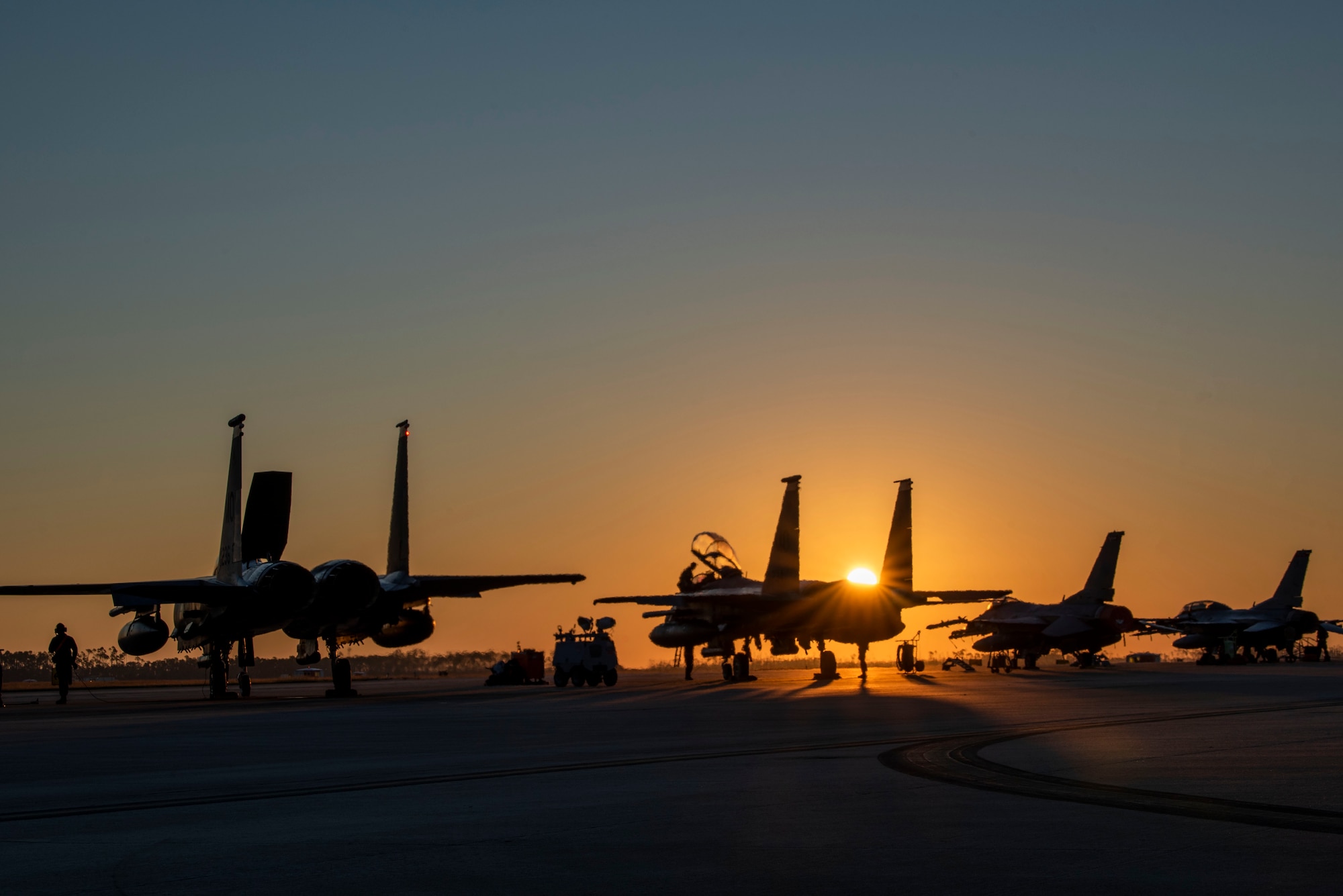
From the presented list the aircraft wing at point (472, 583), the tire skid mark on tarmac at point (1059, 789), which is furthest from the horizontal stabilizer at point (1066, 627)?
the tire skid mark on tarmac at point (1059, 789)

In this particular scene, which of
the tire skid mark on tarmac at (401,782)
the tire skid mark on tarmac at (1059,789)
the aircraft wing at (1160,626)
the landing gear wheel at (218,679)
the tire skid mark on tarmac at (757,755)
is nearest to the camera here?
the tire skid mark on tarmac at (1059,789)

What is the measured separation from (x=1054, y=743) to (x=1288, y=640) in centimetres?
6156

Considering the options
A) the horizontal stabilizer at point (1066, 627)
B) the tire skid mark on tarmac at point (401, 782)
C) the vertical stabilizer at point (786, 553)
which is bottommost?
the tire skid mark on tarmac at point (401, 782)

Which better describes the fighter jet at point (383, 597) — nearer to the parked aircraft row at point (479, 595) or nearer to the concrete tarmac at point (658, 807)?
the parked aircraft row at point (479, 595)

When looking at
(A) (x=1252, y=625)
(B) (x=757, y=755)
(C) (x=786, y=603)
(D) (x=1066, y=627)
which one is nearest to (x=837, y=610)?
(C) (x=786, y=603)

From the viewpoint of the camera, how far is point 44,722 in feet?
75.5

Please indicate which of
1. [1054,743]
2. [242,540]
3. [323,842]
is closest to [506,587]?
[242,540]

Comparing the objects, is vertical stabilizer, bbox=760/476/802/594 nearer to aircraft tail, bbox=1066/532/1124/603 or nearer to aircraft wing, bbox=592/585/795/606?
aircraft wing, bbox=592/585/795/606

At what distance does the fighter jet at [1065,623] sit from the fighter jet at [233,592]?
32788 millimetres

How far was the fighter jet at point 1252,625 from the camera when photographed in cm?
6756

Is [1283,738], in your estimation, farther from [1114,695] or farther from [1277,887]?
[1114,695]

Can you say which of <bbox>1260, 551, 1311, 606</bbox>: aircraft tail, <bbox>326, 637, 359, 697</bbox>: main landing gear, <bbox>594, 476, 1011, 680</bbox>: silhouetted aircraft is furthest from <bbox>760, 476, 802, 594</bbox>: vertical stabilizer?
<bbox>1260, 551, 1311, 606</bbox>: aircraft tail

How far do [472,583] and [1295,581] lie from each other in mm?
52102

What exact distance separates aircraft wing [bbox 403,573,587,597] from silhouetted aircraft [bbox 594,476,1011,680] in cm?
819
